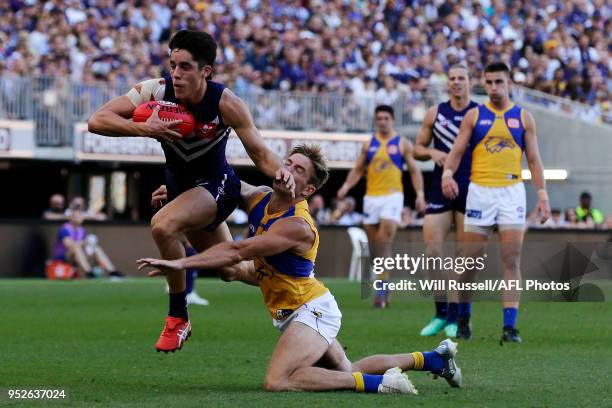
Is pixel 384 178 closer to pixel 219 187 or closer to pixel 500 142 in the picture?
pixel 500 142

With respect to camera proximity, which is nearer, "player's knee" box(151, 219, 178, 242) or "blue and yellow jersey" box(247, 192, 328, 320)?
"blue and yellow jersey" box(247, 192, 328, 320)

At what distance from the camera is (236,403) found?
743cm

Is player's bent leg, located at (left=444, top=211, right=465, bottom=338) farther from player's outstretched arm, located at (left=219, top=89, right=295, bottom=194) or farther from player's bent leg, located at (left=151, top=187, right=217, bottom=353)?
player's outstretched arm, located at (left=219, top=89, right=295, bottom=194)

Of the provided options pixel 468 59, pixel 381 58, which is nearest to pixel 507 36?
pixel 468 59

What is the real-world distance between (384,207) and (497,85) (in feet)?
18.6

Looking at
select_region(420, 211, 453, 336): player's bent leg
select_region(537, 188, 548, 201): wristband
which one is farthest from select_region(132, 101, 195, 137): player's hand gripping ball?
select_region(420, 211, 453, 336): player's bent leg

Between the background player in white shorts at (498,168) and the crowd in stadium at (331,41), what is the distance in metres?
14.3

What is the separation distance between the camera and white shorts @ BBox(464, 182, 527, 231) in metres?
12.2

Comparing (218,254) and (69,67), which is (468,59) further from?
(218,254)

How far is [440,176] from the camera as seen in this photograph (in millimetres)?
13258

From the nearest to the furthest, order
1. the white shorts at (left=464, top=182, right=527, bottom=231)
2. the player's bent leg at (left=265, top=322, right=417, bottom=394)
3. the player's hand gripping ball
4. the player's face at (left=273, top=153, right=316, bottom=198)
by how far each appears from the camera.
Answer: the player's bent leg at (left=265, top=322, right=417, bottom=394), the player's face at (left=273, top=153, right=316, bottom=198), the player's hand gripping ball, the white shorts at (left=464, top=182, right=527, bottom=231)

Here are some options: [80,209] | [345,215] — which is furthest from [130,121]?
[345,215]

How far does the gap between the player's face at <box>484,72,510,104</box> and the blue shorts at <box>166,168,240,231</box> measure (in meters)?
3.55

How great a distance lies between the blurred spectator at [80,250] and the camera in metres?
24.3
